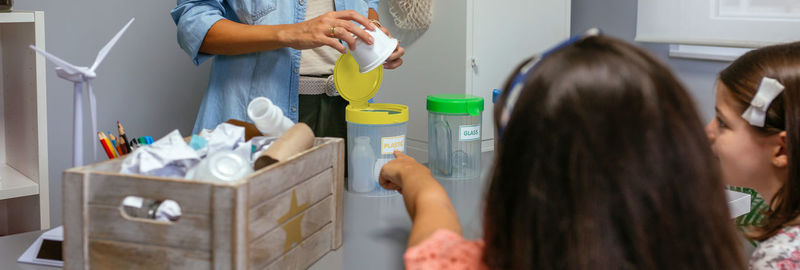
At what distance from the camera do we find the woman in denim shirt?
1.41 metres

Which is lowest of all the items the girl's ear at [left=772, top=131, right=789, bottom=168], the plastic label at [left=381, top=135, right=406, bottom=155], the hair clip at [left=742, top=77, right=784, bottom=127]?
the plastic label at [left=381, top=135, right=406, bottom=155]

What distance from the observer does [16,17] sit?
166 cm

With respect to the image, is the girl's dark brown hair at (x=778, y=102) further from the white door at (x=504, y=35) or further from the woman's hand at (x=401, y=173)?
the white door at (x=504, y=35)

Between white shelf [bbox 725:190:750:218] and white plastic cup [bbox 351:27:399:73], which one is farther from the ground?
white plastic cup [bbox 351:27:399:73]

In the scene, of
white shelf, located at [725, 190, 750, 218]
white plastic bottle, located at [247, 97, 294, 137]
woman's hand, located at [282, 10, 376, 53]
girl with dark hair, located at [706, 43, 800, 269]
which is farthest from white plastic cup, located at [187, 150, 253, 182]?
white shelf, located at [725, 190, 750, 218]

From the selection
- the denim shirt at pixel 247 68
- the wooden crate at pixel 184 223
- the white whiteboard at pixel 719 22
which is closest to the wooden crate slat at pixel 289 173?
the wooden crate at pixel 184 223

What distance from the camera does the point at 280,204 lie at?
2.83 ft

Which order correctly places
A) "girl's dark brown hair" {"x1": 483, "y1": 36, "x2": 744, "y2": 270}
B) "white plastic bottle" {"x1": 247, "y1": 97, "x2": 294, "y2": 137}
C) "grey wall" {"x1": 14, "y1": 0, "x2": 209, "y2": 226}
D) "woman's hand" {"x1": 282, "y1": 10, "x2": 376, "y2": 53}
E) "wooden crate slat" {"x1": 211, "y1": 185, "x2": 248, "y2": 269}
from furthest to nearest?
1. "grey wall" {"x1": 14, "y1": 0, "x2": 209, "y2": 226}
2. "woman's hand" {"x1": 282, "y1": 10, "x2": 376, "y2": 53}
3. "white plastic bottle" {"x1": 247, "y1": 97, "x2": 294, "y2": 137}
4. "wooden crate slat" {"x1": 211, "y1": 185, "x2": 248, "y2": 269}
5. "girl's dark brown hair" {"x1": 483, "y1": 36, "x2": 744, "y2": 270}

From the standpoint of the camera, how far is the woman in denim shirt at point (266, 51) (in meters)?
→ 1.41

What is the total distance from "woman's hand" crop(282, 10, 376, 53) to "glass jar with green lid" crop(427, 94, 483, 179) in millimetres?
240

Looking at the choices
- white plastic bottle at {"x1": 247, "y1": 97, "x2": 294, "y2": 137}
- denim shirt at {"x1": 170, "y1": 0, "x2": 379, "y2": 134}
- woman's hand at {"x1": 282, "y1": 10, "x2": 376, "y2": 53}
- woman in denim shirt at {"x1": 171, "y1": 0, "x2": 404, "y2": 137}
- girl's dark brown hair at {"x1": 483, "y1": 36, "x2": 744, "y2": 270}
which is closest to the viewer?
girl's dark brown hair at {"x1": 483, "y1": 36, "x2": 744, "y2": 270}

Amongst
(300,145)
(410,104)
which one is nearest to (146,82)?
(410,104)

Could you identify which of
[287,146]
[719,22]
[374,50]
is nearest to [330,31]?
[374,50]

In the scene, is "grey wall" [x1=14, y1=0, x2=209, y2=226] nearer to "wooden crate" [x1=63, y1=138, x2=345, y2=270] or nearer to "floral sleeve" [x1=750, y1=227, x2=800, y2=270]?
"wooden crate" [x1=63, y1=138, x2=345, y2=270]
